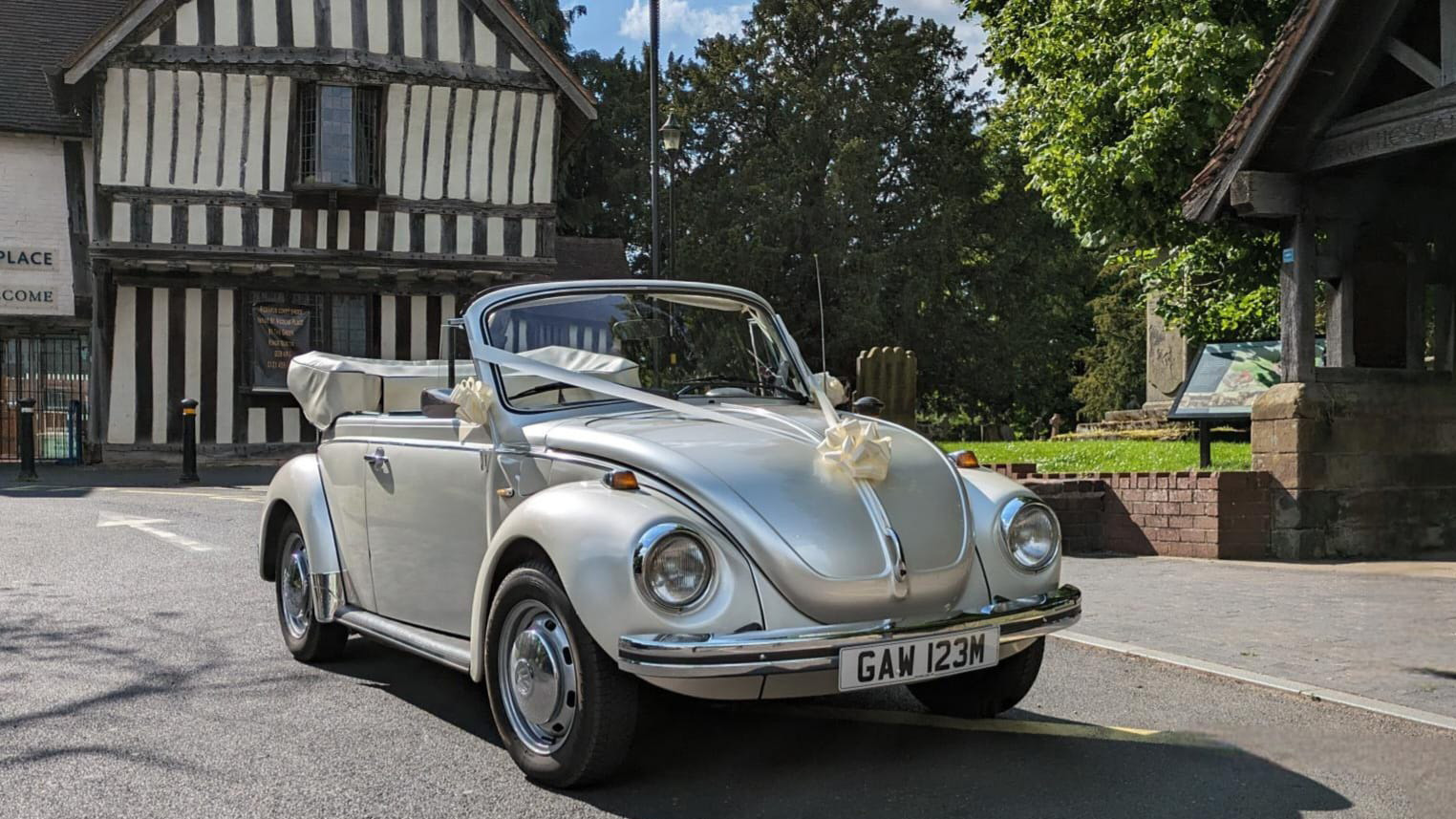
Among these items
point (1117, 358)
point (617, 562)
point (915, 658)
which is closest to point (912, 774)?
point (915, 658)

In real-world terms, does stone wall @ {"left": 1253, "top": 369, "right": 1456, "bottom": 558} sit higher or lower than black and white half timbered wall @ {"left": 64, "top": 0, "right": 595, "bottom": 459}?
lower

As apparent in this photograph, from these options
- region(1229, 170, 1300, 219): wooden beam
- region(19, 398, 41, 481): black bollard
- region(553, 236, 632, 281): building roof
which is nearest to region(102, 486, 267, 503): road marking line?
region(19, 398, 41, 481): black bollard

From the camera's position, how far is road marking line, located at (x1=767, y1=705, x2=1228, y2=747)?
4703 millimetres

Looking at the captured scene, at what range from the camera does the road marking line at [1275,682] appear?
489cm

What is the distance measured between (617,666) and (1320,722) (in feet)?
9.12

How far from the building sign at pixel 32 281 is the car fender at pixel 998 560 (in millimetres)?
23928

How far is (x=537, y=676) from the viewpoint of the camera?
13.9 feet

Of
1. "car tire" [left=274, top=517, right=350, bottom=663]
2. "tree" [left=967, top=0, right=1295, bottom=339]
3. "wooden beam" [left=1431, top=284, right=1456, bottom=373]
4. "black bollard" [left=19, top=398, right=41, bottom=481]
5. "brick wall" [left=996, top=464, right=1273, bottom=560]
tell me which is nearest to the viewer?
"car tire" [left=274, top=517, right=350, bottom=663]

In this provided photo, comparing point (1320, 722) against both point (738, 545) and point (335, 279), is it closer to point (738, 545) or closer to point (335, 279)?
point (738, 545)

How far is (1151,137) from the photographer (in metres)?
13.3

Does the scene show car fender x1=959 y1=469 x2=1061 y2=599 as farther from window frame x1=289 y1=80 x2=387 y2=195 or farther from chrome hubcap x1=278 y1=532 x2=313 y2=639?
window frame x1=289 y1=80 x2=387 y2=195

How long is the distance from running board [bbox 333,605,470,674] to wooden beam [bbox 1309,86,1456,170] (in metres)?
7.88

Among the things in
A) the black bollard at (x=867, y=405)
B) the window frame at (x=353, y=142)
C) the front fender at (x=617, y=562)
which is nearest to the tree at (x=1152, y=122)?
the black bollard at (x=867, y=405)

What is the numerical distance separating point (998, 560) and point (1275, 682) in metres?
1.87
